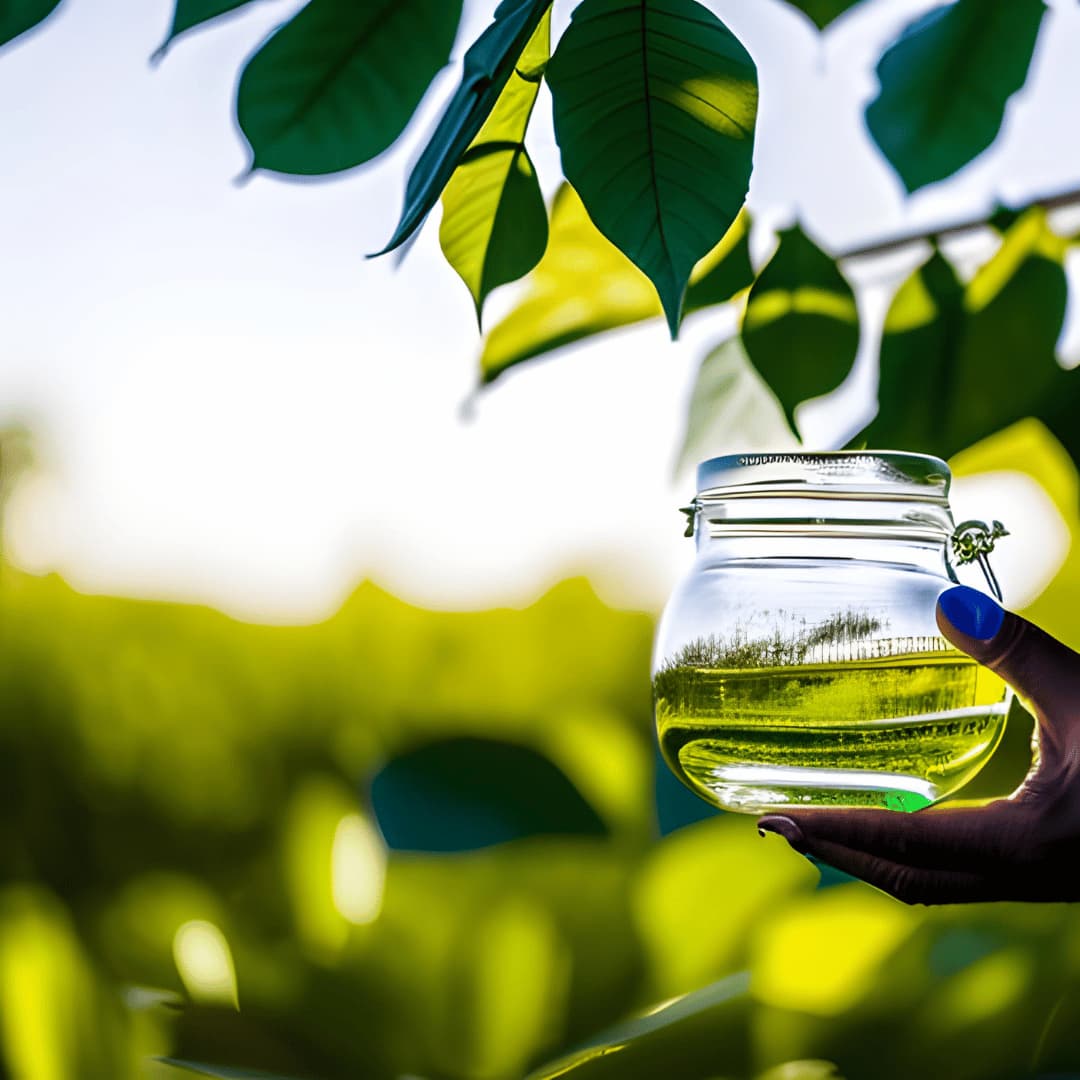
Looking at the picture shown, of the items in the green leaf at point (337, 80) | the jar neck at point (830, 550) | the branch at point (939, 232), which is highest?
the green leaf at point (337, 80)

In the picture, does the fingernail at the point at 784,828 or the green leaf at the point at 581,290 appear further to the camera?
the green leaf at the point at 581,290

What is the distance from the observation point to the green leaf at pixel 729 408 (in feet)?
1.20

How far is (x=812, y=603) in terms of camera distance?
21 centimetres

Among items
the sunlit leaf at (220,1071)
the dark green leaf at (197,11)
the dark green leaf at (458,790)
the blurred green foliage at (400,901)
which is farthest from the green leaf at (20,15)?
the sunlit leaf at (220,1071)

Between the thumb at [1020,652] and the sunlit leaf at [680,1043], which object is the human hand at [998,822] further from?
the sunlit leaf at [680,1043]

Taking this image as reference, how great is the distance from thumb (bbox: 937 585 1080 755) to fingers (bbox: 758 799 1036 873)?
0.06 ft

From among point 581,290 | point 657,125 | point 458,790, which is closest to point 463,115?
point 657,125

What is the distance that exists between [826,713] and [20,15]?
0.18m

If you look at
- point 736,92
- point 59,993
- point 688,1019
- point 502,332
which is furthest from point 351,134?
point 59,993

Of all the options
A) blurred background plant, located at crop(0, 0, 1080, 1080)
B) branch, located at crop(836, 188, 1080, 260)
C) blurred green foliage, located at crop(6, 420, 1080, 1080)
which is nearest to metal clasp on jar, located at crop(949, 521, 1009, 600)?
branch, located at crop(836, 188, 1080, 260)

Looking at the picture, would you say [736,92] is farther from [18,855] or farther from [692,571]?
[18,855]

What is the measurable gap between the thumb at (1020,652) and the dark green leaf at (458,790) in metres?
0.43

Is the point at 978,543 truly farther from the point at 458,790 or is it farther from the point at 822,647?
the point at 458,790

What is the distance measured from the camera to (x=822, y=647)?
0.67 ft
